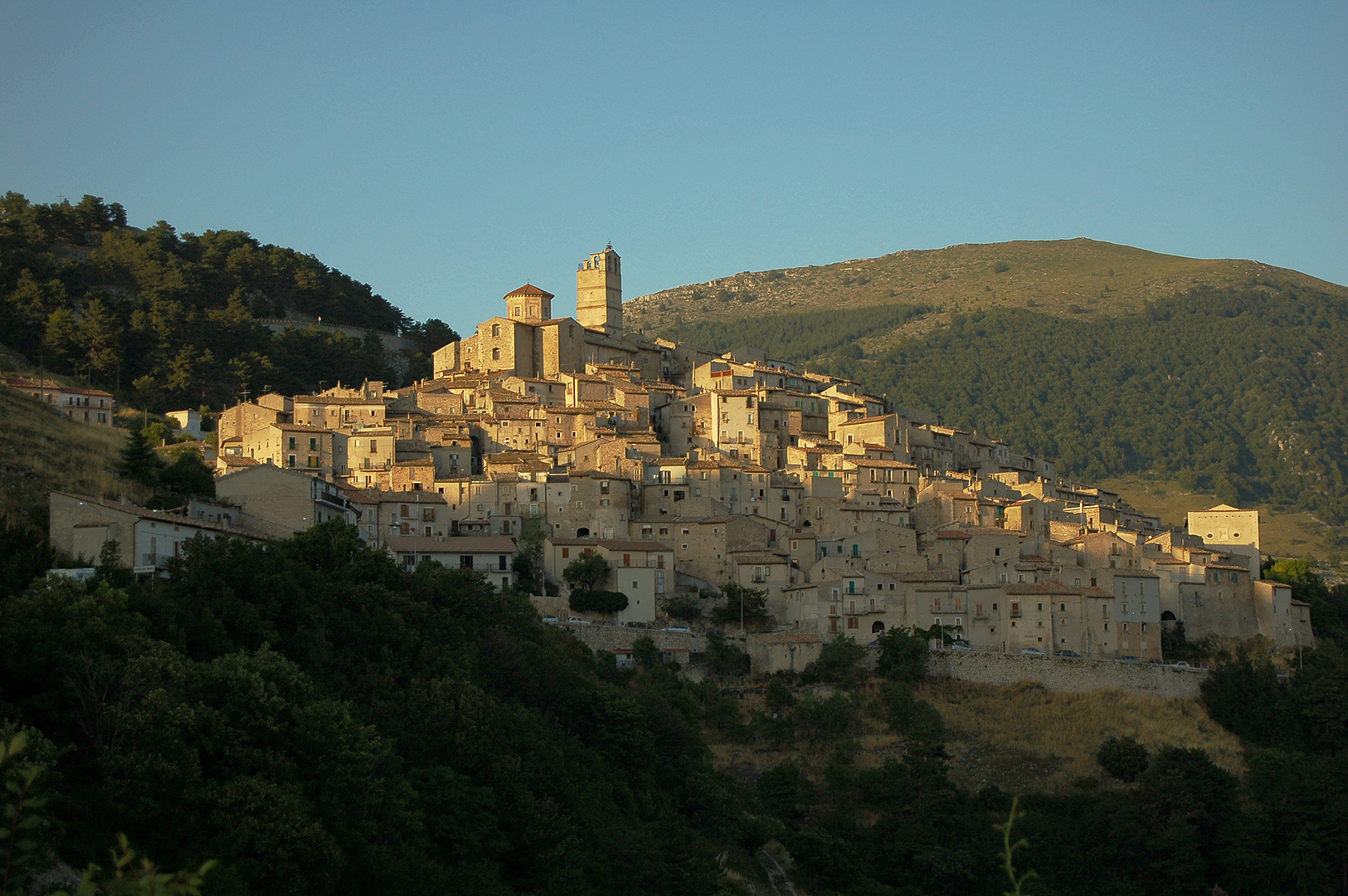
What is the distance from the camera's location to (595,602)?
47188mm

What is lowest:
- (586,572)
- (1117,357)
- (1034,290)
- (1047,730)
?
(1047,730)

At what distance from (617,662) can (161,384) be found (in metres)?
31.2

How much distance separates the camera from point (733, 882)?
3506 cm

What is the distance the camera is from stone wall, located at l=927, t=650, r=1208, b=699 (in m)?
46.9

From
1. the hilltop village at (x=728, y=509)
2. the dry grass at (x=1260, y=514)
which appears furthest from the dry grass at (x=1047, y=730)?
the dry grass at (x=1260, y=514)

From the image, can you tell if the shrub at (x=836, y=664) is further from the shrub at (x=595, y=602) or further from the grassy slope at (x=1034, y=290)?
the grassy slope at (x=1034, y=290)

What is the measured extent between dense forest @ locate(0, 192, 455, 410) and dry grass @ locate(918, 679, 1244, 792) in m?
37.2

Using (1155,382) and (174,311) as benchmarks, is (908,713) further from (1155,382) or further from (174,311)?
(1155,382)

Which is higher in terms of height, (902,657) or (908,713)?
(902,657)

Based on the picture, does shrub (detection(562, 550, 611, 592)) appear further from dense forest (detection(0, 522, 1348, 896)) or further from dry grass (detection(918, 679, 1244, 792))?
dry grass (detection(918, 679, 1244, 792))

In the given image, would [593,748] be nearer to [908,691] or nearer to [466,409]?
[908,691]

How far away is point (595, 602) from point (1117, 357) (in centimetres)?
12035

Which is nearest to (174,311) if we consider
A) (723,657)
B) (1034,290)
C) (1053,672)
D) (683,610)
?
(683,610)

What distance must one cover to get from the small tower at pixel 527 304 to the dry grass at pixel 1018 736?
3438 cm
